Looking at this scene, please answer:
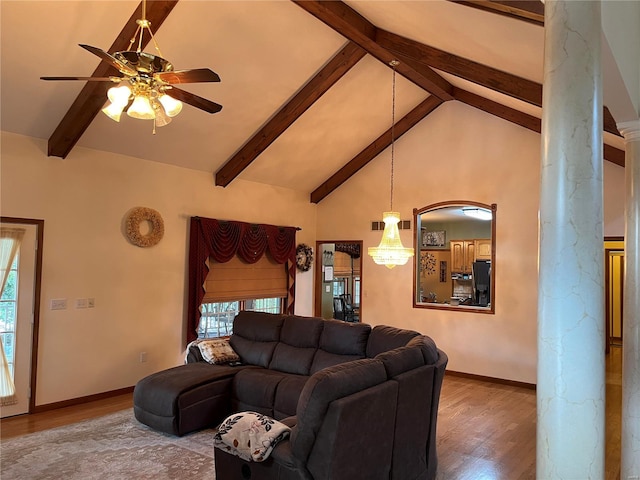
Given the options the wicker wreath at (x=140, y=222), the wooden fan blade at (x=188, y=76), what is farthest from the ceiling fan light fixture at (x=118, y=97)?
the wicker wreath at (x=140, y=222)

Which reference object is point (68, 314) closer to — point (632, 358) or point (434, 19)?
point (434, 19)

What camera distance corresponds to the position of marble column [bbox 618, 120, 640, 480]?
3.04 metres

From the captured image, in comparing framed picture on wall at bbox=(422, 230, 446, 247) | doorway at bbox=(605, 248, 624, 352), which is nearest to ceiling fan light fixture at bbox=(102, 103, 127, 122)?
framed picture on wall at bbox=(422, 230, 446, 247)

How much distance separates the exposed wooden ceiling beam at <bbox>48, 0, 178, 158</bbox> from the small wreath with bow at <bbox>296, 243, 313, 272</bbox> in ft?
13.7

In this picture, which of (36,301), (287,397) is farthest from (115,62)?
(36,301)

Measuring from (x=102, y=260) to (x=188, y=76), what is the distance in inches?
129

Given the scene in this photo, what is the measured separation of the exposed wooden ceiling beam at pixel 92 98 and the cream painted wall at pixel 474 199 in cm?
461

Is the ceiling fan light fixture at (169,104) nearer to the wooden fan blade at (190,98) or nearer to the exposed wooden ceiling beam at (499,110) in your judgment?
the wooden fan blade at (190,98)

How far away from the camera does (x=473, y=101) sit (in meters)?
6.61

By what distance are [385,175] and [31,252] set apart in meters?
5.33

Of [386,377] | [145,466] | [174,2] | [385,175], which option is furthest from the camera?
[385,175]

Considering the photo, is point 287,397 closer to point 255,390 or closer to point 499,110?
point 255,390

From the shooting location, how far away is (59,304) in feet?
16.5

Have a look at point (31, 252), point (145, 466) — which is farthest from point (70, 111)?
point (145, 466)
